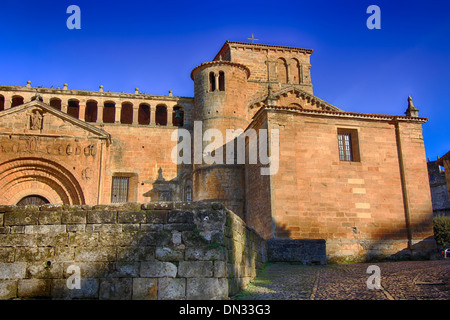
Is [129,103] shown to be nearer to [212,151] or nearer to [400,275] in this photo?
[212,151]

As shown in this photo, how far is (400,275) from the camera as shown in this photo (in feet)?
33.0

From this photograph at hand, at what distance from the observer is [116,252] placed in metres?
6.35

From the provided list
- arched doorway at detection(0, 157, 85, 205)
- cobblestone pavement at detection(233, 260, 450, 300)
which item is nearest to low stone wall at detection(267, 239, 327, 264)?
cobblestone pavement at detection(233, 260, 450, 300)

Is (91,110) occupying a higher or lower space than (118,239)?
higher

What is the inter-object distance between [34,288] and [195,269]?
8.29 ft

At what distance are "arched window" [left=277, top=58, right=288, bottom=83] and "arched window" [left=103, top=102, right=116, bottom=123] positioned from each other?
12329mm

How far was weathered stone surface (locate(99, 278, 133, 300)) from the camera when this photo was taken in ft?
20.2

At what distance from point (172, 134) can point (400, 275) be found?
18.0 m

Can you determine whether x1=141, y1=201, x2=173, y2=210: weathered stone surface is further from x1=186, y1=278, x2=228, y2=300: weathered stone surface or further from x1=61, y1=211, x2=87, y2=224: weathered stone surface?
x1=186, y1=278, x2=228, y2=300: weathered stone surface

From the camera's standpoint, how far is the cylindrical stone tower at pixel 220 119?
21891 millimetres

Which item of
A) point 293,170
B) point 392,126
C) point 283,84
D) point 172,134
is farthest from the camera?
point 283,84

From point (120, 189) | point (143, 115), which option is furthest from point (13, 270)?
point (143, 115)

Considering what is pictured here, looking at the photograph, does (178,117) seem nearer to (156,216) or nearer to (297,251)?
(297,251)

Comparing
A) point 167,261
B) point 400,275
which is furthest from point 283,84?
point 167,261
